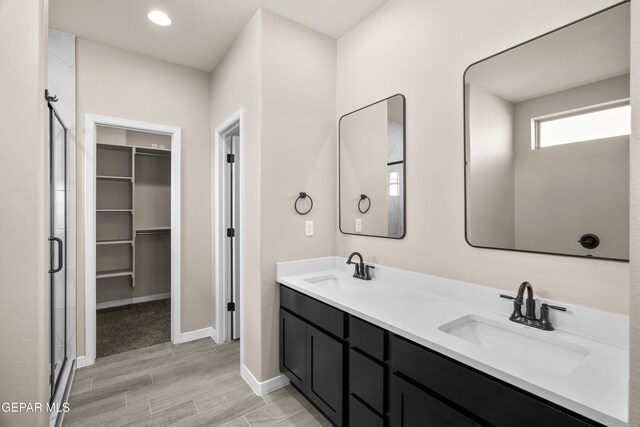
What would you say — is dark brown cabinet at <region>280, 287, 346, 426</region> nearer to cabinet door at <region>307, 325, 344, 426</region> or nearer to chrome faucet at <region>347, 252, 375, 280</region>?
cabinet door at <region>307, 325, 344, 426</region>

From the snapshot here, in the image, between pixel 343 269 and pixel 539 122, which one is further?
pixel 343 269

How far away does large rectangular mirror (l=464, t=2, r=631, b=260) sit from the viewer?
3.96 feet

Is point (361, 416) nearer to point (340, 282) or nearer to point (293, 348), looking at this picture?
point (293, 348)

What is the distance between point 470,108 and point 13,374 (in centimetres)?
249

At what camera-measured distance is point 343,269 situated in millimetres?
2506

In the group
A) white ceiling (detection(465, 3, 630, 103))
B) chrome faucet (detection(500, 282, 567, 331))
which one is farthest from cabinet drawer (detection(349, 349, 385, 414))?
white ceiling (detection(465, 3, 630, 103))

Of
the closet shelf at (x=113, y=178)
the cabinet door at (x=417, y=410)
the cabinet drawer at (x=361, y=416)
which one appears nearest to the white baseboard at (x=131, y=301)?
the closet shelf at (x=113, y=178)

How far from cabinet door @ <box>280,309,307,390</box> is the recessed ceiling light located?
7.94ft

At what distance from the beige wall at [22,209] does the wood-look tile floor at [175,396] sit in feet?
2.92

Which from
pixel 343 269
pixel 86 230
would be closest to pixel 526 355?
pixel 343 269

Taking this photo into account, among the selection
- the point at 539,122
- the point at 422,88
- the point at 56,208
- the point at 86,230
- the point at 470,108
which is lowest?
the point at 86,230

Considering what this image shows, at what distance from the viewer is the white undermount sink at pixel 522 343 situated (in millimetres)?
1146

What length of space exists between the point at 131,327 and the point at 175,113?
2456 mm

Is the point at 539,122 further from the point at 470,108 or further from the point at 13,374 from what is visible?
the point at 13,374
